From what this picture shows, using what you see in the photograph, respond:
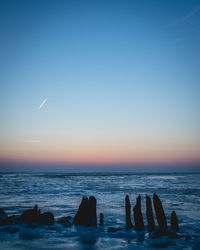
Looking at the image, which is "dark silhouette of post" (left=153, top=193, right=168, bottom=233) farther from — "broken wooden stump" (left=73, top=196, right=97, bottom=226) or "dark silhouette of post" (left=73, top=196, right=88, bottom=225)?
"dark silhouette of post" (left=73, top=196, right=88, bottom=225)

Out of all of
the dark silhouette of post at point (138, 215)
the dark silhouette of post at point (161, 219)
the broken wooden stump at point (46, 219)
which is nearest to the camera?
the dark silhouette of post at point (161, 219)

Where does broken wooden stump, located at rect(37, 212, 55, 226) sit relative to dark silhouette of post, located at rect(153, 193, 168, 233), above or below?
below

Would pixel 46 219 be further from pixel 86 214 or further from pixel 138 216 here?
pixel 138 216

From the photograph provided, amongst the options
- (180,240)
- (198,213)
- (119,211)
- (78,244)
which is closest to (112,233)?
(78,244)

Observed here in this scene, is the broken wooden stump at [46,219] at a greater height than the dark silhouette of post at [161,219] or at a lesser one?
lesser

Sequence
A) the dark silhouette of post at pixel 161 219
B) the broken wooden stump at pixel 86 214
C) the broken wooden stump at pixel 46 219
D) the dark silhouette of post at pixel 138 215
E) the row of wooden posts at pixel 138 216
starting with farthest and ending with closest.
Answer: the broken wooden stump at pixel 86 214 < the broken wooden stump at pixel 46 219 < the dark silhouette of post at pixel 138 215 < the row of wooden posts at pixel 138 216 < the dark silhouette of post at pixel 161 219

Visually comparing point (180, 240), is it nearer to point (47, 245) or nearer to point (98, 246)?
point (98, 246)

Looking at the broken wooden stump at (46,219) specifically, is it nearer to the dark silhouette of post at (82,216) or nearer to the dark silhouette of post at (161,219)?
the dark silhouette of post at (82,216)

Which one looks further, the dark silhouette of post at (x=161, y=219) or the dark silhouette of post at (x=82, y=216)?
the dark silhouette of post at (x=82, y=216)

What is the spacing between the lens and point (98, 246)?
8203mm

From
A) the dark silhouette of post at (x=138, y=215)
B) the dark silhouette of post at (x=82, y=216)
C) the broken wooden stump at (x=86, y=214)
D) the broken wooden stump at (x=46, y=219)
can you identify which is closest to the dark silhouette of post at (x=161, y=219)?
the dark silhouette of post at (x=138, y=215)

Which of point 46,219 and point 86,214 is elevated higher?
point 86,214

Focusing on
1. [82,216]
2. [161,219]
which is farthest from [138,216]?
[82,216]

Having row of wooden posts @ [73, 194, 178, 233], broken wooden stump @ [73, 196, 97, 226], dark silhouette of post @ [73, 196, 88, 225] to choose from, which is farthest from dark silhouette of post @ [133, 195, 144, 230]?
dark silhouette of post @ [73, 196, 88, 225]
